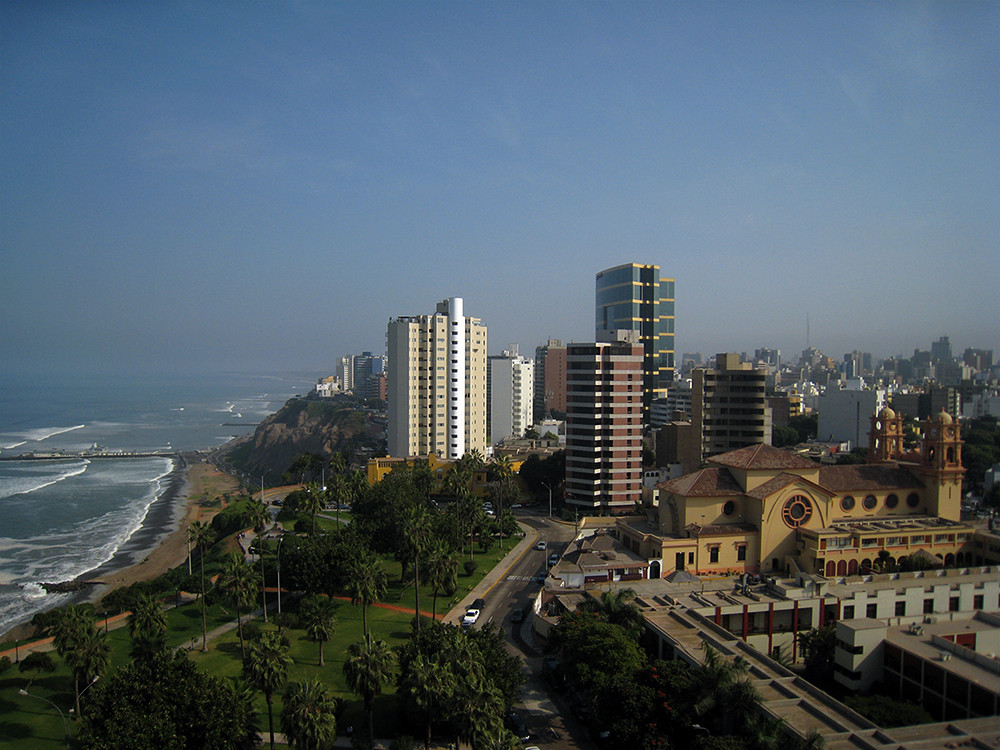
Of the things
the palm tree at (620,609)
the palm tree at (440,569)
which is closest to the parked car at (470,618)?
the palm tree at (440,569)

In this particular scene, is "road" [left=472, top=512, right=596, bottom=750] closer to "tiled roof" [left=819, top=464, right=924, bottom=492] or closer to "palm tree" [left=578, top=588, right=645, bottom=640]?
"palm tree" [left=578, top=588, right=645, bottom=640]

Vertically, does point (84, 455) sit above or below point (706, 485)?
below

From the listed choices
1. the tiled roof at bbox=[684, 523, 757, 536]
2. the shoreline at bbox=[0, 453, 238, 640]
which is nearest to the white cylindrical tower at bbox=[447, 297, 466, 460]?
the shoreline at bbox=[0, 453, 238, 640]

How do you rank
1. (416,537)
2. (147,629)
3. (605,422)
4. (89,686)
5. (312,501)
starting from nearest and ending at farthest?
(89,686) → (147,629) → (416,537) → (312,501) → (605,422)

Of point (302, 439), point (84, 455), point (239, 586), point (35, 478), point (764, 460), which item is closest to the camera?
point (239, 586)

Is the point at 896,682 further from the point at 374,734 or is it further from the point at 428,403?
the point at 428,403

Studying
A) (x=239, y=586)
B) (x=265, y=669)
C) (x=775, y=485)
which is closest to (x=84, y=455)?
(x=239, y=586)

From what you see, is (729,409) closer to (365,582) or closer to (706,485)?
(706,485)
